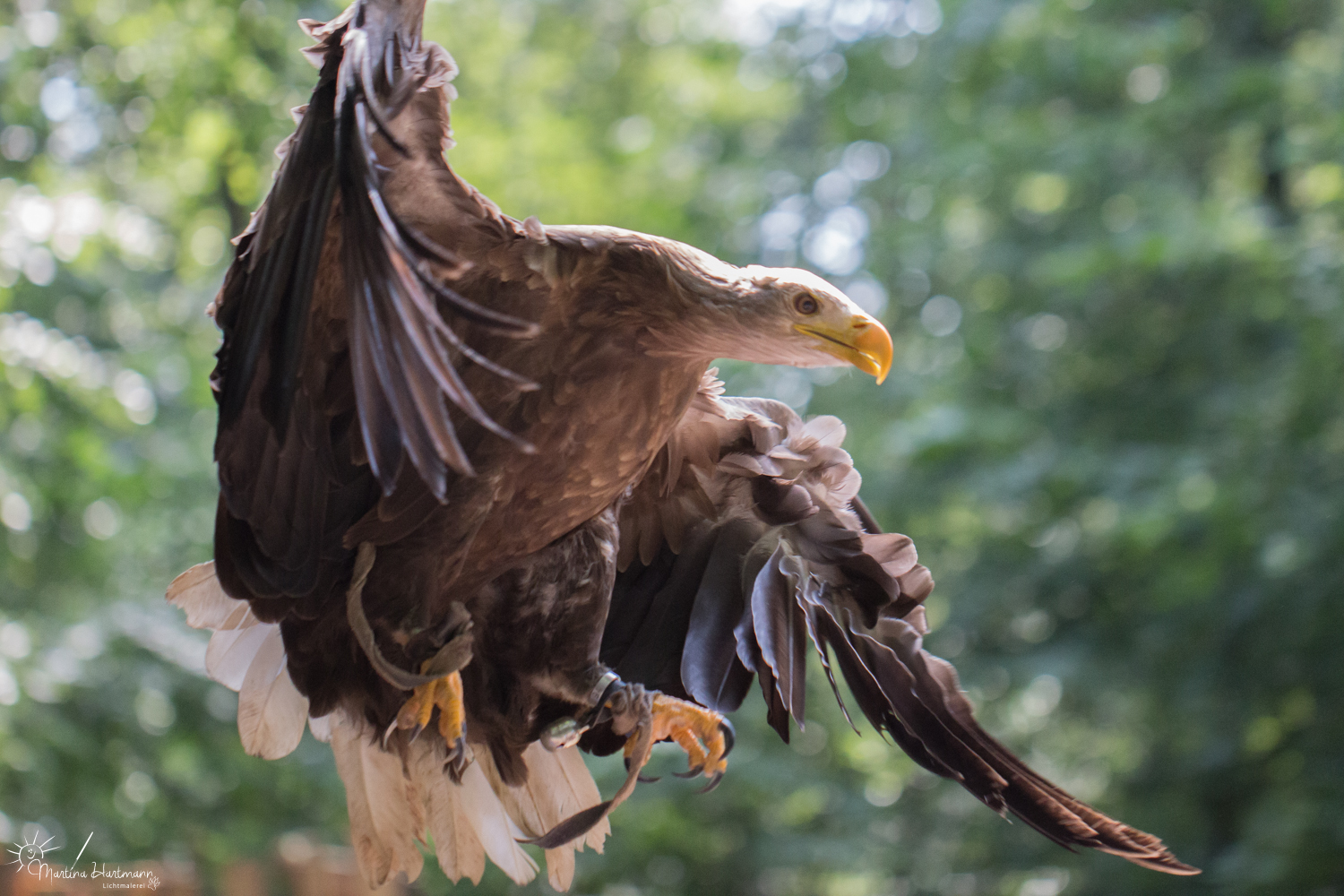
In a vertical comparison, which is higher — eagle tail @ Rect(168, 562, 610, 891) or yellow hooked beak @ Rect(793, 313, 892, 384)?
yellow hooked beak @ Rect(793, 313, 892, 384)

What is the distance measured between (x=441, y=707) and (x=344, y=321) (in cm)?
56

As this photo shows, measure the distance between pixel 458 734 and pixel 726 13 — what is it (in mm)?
6158

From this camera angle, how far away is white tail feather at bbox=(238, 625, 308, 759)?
1.87 m

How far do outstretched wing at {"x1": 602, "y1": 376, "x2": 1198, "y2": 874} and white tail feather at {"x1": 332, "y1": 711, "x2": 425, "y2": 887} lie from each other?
0.40m

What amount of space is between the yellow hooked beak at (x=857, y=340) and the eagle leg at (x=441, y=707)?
0.68 meters

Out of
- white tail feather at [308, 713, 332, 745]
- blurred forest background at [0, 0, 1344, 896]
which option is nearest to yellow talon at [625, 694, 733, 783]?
white tail feather at [308, 713, 332, 745]

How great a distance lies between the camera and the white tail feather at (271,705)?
187cm

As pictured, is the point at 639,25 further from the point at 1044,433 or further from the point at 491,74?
the point at 1044,433

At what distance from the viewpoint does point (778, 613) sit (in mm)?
1786
